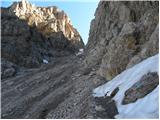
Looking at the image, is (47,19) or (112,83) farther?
(47,19)

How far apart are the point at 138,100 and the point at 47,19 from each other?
424 feet

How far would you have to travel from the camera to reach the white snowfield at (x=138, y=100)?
15.8 meters

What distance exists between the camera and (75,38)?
158500mm

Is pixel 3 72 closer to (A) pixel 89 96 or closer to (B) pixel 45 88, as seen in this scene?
(B) pixel 45 88

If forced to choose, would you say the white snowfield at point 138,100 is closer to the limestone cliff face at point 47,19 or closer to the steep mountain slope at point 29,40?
the steep mountain slope at point 29,40

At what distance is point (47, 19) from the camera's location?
145 metres

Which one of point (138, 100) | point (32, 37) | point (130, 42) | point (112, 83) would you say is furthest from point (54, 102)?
point (32, 37)

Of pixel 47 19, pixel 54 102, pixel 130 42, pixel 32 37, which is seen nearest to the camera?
pixel 54 102

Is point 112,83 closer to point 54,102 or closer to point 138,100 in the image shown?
point 54,102

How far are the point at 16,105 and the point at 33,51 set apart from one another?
54.9 m

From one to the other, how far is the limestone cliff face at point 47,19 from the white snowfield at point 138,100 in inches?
3804

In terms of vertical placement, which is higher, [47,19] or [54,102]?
[47,19]

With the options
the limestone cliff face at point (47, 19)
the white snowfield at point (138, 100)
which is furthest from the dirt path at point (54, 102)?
the limestone cliff face at point (47, 19)

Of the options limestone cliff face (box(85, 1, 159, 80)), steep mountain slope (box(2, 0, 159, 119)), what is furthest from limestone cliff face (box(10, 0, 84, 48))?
limestone cliff face (box(85, 1, 159, 80))
